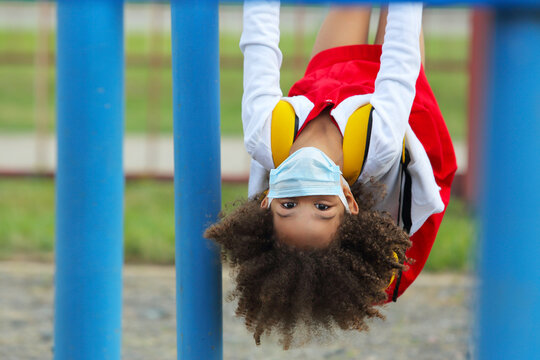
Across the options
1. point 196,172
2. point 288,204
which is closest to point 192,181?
point 196,172

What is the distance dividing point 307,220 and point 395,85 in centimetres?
31

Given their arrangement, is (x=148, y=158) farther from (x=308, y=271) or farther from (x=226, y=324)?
(x=308, y=271)

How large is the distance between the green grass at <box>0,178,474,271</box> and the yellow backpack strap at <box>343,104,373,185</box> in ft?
6.46

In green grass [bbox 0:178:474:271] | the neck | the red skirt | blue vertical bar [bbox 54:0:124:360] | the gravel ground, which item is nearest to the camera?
blue vertical bar [bbox 54:0:124:360]

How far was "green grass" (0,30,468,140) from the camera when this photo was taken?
8.55 metres

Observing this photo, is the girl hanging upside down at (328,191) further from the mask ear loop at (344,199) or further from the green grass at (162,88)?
the green grass at (162,88)

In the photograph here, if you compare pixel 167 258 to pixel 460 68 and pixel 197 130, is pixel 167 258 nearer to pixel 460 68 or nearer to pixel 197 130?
pixel 197 130

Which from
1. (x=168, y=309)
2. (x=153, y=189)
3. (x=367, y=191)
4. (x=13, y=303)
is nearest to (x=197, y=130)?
(x=367, y=191)

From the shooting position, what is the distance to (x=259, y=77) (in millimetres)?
1454

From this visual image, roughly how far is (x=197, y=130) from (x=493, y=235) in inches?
34.0

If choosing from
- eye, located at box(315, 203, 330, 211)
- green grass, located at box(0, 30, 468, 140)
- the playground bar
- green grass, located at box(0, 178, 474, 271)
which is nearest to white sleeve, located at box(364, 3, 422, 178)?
eye, located at box(315, 203, 330, 211)

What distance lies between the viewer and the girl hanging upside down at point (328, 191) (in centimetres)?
133

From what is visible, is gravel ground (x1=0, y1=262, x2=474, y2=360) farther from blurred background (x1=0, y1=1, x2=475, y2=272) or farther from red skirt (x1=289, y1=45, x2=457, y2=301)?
red skirt (x1=289, y1=45, x2=457, y2=301)

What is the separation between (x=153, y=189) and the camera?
16.9ft
